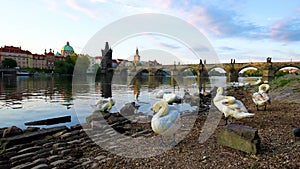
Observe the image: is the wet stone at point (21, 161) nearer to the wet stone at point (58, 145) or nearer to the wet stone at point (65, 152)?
the wet stone at point (65, 152)

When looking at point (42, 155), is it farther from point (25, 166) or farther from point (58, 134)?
point (58, 134)

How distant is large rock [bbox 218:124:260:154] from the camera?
515 centimetres

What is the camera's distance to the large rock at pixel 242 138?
203 inches

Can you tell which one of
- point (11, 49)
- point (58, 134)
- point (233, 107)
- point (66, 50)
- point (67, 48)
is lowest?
point (58, 134)

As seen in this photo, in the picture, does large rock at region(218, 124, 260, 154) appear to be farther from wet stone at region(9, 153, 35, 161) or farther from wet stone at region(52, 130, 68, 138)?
wet stone at region(52, 130, 68, 138)

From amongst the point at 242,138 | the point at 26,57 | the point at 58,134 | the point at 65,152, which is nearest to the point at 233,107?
the point at 242,138

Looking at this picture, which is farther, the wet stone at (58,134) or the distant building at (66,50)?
the distant building at (66,50)

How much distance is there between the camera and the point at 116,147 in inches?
289

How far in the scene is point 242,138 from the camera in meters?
5.29

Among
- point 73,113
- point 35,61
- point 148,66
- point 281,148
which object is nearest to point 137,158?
point 281,148

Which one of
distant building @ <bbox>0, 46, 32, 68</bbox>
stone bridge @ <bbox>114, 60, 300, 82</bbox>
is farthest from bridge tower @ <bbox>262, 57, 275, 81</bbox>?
distant building @ <bbox>0, 46, 32, 68</bbox>

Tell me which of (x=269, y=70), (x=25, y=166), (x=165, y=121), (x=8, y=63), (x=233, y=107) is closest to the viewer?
(x=25, y=166)

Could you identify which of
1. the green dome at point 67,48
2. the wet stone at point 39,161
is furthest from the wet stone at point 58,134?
the green dome at point 67,48

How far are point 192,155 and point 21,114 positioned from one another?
530 inches
